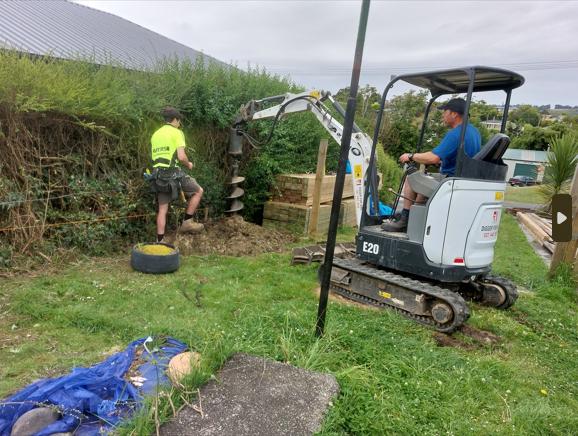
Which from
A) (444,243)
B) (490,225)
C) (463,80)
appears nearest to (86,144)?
(444,243)

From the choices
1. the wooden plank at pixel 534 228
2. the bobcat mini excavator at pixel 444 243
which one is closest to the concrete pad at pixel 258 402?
the bobcat mini excavator at pixel 444 243

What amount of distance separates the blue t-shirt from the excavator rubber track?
1.38m

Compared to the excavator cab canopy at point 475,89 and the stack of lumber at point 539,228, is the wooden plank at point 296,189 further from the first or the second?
the stack of lumber at point 539,228

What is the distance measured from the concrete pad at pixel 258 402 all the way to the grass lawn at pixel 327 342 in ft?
0.35

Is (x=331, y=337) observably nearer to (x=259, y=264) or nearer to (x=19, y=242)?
(x=259, y=264)

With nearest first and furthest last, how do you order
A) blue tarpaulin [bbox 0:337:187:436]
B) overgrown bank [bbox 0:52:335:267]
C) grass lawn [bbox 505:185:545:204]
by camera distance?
blue tarpaulin [bbox 0:337:187:436]
overgrown bank [bbox 0:52:335:267]
grass lawn [bbox 505:185:545:204]

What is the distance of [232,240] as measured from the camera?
7641 mm

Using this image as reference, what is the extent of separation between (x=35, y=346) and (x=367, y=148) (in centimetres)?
459

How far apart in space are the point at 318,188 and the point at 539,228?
6642 mm

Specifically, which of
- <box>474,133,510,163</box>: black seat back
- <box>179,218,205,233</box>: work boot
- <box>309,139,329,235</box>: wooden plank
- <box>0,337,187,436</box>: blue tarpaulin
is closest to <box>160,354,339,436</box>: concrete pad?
<box>0,337,187,436</box>: blue tarpaulin

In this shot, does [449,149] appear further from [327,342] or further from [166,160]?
[166,160]

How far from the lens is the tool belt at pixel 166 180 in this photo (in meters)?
6.46

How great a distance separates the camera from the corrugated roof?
1354 centimetres

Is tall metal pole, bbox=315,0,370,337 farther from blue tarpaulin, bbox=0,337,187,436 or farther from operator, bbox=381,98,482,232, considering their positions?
operator, bbox=381,98,482,232
